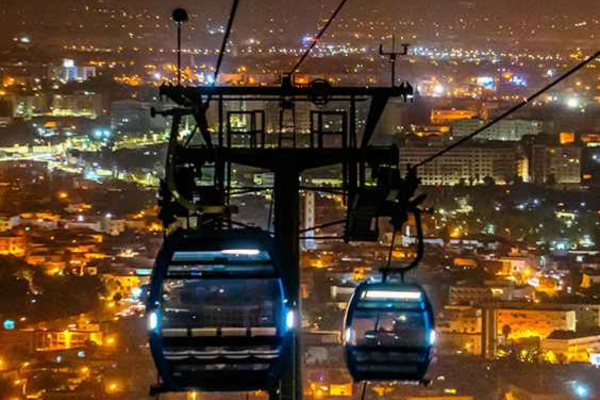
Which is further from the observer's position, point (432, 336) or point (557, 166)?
point (557, 166)

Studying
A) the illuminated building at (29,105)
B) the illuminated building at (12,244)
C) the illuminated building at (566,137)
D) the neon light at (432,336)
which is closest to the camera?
the neon light at (432,336)

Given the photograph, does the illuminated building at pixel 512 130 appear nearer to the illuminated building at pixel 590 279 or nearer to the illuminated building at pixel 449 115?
the illuminated building at pixel 449 115

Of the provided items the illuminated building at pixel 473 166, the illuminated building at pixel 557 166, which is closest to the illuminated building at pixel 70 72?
the illuminated building at pixel 473 166

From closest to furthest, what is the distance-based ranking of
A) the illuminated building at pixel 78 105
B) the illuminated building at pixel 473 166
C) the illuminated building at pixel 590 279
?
the illuminated building at pixel 590 279 < the illuminated building at pixel 473 166 < the illuminated building at pixel 78 105

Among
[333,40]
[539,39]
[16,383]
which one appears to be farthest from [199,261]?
[539,39]

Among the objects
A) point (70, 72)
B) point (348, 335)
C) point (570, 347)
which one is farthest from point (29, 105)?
point (348, 335)

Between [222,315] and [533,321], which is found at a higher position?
[222,315]

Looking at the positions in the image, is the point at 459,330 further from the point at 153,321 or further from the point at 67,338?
the point at 153,321

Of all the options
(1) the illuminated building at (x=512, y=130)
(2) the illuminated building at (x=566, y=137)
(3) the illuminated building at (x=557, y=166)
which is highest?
(1) the illuminated building at (x=512, y=130)

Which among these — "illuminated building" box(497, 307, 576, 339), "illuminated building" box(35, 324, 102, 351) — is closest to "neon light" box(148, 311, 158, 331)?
"illuminated building" box(35, 324, 102, 351)
